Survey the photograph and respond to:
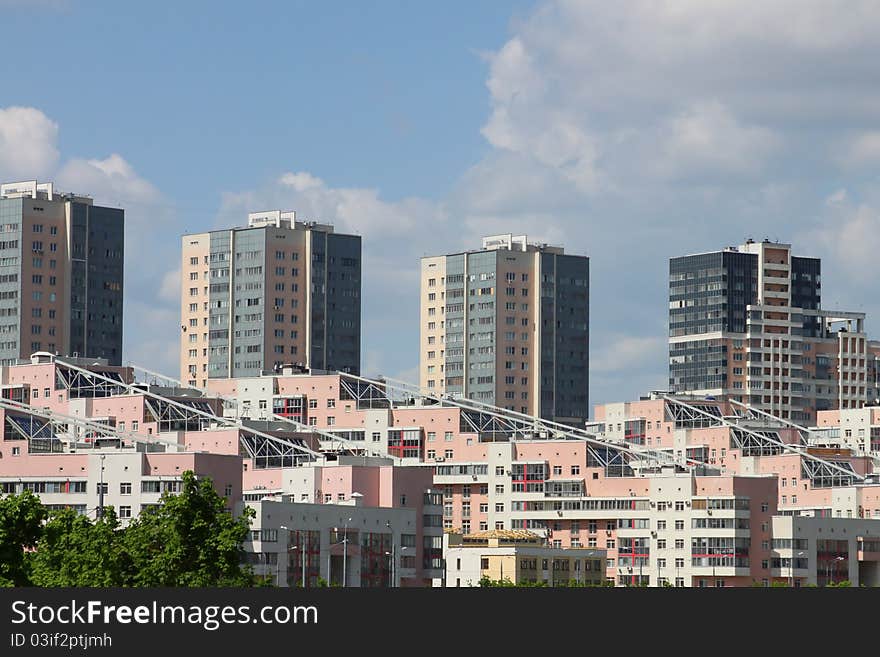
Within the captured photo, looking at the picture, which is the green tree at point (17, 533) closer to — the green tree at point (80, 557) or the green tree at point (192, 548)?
the green tree at point (80, 557)

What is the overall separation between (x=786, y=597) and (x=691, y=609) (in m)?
3.20

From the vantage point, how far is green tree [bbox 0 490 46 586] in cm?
12912

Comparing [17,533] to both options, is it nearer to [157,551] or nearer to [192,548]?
[192,548]

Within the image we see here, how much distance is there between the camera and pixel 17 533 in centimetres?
13150

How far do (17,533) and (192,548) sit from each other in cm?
1481

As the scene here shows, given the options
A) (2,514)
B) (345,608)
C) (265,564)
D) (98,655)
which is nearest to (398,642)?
(345,608)

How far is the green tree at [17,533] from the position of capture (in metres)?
129

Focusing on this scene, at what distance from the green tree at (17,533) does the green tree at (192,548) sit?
10.6 metres

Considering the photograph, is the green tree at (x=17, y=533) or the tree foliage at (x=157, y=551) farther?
the tree foliage at (x=157, y=551)

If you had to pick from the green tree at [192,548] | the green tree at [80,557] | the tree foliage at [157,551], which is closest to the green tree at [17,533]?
the tree foliage at [157,551]

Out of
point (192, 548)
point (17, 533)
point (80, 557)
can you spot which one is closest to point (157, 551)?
point (192, 548)

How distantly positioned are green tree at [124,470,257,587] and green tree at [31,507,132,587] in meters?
1.36

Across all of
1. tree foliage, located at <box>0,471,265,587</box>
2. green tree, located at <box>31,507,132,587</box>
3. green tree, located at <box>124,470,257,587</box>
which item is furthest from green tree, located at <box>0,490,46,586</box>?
green tree, located at <box>124,470,257,587</box>

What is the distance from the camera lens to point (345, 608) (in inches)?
2527
